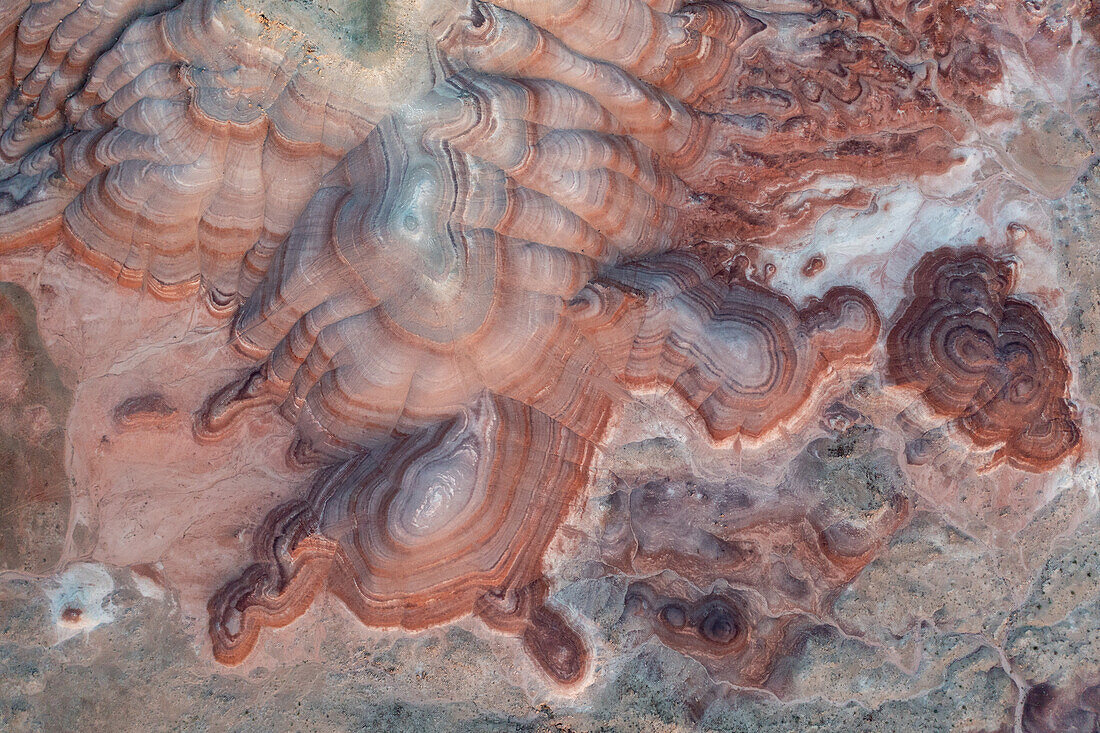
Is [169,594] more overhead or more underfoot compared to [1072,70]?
more underfoot

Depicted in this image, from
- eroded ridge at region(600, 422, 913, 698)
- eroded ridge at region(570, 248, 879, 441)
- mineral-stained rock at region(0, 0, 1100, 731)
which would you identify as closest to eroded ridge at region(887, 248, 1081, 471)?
mineral-stained rock at region(0, 0, 1100, 731)

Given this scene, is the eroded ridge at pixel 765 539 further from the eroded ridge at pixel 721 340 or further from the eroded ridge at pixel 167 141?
the eroded ridge at pixel 167 141

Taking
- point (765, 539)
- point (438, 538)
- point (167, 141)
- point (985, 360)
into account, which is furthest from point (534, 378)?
point (985, 360)

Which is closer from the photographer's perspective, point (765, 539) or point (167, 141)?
point (167, 141)

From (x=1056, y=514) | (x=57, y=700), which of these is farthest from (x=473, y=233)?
(x=1056, y=514)

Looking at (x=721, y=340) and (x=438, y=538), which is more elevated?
(x=721, y=340)

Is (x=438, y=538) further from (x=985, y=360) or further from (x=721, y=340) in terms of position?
(x=985, y=360)

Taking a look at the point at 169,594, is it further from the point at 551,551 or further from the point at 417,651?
the point at 551,551
